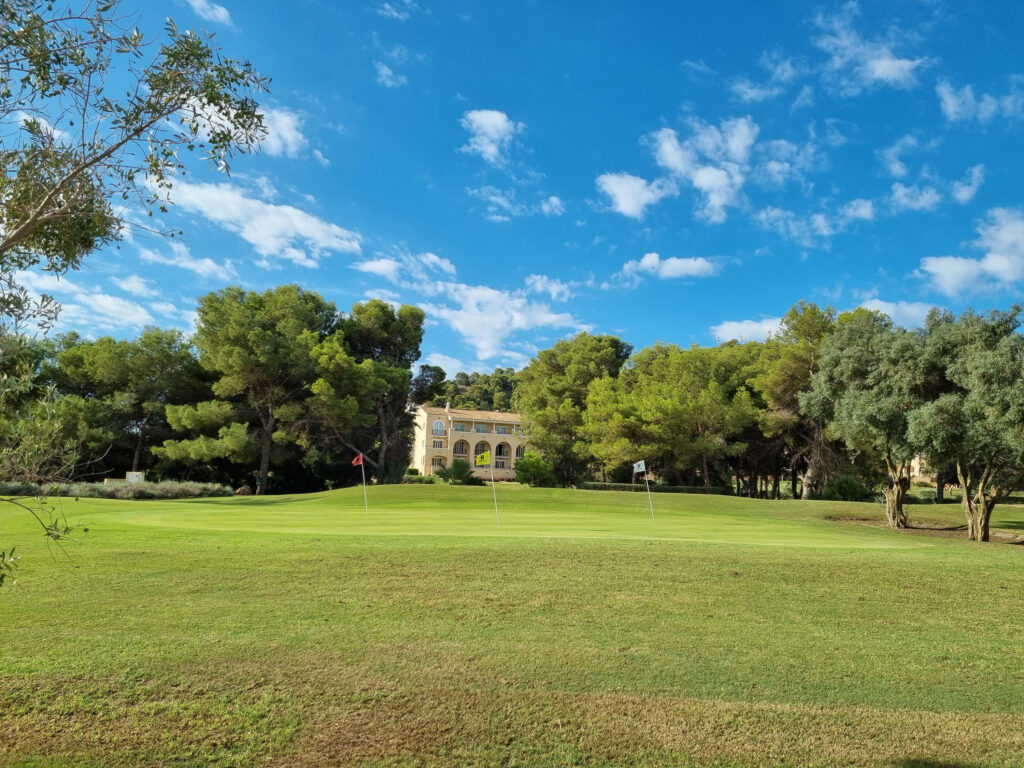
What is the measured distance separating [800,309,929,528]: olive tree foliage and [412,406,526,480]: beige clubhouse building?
175 feet

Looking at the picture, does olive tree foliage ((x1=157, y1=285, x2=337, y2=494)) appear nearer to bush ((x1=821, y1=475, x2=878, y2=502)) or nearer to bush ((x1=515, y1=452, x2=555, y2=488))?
bush ((x1=515, y1=452, x2=555, y2=488))

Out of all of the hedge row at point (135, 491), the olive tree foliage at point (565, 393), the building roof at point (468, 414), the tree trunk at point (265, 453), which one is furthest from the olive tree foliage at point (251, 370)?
the building roof at point (468, 414)

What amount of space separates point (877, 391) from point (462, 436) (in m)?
58.9

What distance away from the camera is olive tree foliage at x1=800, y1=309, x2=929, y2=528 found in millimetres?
21516

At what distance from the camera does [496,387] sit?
4564 inches

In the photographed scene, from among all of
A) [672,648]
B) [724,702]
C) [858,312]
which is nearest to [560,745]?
[724,702]

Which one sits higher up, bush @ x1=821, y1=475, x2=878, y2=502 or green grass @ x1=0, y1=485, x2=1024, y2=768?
green grass @ x1=0, y1=485, x2=1024, y2=768

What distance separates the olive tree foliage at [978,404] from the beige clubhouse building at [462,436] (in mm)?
57442

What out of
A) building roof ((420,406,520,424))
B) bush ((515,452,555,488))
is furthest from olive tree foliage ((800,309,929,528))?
building roof ((420,406,520,424))

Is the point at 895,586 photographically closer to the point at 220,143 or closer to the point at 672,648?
the point at 672,648

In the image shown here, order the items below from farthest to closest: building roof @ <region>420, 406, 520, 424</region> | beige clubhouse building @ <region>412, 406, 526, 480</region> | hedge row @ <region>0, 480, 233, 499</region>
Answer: building roof @ <region>420, 406, 520, 424</region> → beige clubhouse building @ <region>412, 406, 526, 480</region> → hedge row @ <region>0, 480, 233, 499</region>

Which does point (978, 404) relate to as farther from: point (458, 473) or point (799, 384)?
point (458, 473)

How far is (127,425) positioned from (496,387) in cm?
7469

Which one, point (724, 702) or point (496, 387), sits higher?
point (496, 387)
